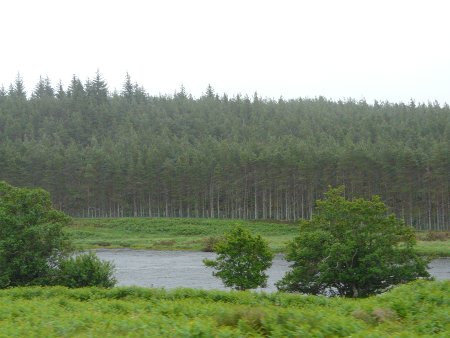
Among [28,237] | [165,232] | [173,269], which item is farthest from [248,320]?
[165,232]

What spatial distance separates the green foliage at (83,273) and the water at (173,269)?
9.36 ft

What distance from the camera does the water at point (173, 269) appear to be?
168ft

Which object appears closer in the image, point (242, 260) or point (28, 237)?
point (28, 237)

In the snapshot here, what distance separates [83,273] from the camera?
38.5 meters

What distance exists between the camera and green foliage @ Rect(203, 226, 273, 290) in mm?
40281

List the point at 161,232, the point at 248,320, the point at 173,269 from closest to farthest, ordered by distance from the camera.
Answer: the point at 248,320 < the point at 173,269 < the point at 161,232

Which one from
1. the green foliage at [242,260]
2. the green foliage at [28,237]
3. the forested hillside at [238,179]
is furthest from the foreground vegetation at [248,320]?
the forested hillside at [238,179]

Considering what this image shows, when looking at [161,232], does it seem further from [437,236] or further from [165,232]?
[437,236]

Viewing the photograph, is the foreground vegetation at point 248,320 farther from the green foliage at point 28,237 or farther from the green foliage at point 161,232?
the green foliage at point 161,232

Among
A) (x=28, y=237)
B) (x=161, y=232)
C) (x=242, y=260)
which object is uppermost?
(x=28, y=237)

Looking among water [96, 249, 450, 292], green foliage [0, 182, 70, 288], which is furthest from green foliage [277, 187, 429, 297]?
green foliage [0, 182, 70, 288]

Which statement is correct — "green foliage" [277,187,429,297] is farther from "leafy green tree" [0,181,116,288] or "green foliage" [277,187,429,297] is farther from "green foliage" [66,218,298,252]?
"green foliage" [66,218,298,252]

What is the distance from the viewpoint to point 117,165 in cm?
13088

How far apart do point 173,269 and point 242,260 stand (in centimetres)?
2279
